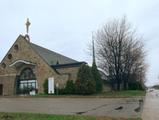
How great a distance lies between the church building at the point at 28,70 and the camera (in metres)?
43.1

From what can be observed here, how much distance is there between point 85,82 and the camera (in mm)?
38281

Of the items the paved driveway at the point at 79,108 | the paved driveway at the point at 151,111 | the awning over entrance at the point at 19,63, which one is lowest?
the paved driveway at the point at 151,111

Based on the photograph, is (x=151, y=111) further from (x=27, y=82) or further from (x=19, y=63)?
(x=19, y=63)

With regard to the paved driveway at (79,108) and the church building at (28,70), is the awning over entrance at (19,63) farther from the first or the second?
the paved driveway at (79,108)

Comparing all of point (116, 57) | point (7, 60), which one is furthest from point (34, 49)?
point (116, 57)

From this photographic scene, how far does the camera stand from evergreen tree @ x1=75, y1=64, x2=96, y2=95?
37938 millimetres

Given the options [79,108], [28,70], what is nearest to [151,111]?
[79,108]

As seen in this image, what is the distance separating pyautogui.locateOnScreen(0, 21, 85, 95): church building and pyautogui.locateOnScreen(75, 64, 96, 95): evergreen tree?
11.2 ft

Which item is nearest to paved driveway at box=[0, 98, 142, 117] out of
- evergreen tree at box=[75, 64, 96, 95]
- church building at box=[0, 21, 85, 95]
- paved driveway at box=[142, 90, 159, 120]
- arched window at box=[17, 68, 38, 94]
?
paved driveway at box=[142, 90, 159, 120]

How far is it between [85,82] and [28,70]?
1139cm

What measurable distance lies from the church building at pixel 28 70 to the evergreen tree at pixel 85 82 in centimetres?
341

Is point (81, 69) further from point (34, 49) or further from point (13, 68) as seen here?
point (13, 68)

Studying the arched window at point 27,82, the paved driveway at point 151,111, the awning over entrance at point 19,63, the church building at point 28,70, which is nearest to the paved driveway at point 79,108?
the paved driveway at point 151,111

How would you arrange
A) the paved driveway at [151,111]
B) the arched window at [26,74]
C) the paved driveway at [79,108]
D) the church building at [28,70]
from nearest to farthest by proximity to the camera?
the paved driveway at [151,111]
the paved driveway at [79,108]
the church building at [28,70]
the arched window at [26,74]
